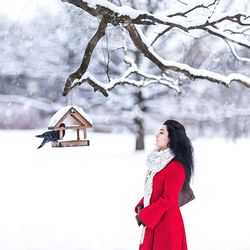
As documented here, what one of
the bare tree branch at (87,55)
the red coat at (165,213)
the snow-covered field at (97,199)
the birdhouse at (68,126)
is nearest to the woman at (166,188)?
the red coat at (165,213)

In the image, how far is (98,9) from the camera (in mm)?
5008

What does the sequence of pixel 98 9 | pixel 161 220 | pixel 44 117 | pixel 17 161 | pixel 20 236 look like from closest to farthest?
pixel 161 220 → pixel 98 9 → pixel 20 236 → pixel 17 161 → pixel 44 117

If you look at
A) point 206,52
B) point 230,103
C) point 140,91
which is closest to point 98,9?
point 140,91

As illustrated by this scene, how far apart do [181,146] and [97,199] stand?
7119 millimetres

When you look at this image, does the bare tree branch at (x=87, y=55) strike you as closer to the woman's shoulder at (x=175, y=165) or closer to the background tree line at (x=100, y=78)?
the woman's shoulder at (x=175, y=165)

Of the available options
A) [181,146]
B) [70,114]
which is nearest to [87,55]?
[70,114]

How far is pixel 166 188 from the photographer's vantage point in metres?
3.93

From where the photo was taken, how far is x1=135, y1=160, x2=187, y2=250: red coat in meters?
3.95

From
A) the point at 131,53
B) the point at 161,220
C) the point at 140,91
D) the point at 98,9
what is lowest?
the point at 161,220

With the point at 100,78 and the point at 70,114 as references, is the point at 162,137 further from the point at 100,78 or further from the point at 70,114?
the point at 100,78

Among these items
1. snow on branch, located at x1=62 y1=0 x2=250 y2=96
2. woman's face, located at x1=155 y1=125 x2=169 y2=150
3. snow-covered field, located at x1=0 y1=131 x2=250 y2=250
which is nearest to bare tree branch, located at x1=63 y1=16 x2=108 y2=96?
snow on branch, located at x1=62 y1=0 x2=250 y2=96

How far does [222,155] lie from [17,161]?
8581mm

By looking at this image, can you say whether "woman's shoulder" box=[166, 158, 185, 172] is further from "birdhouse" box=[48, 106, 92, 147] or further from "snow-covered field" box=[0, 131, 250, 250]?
"snow-covered field" box=[0, 131, 250, 250]

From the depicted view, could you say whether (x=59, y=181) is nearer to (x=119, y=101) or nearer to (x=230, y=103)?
(x=119, y=101)
